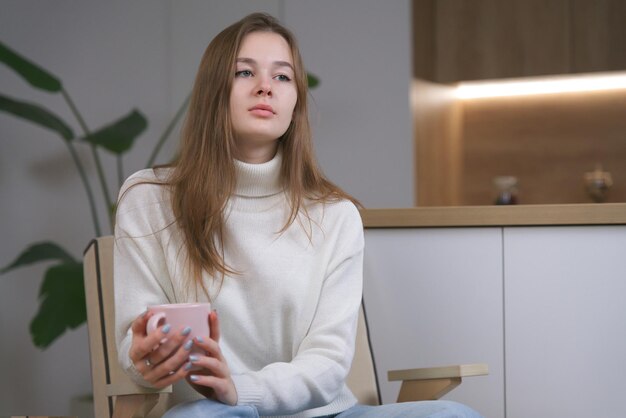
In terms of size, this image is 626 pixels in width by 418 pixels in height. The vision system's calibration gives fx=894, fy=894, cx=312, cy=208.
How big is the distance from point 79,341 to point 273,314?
7.59 ft

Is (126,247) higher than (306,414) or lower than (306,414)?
higher

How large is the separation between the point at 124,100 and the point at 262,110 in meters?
2.26

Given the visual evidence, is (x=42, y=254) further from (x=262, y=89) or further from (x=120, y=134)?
(x=262, y=89)

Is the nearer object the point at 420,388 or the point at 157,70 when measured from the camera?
the point at 420,388

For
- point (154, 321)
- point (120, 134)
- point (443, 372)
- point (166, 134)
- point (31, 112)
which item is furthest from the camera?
point (166, 134)

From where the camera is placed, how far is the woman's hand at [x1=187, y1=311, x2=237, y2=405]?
46.2 inches

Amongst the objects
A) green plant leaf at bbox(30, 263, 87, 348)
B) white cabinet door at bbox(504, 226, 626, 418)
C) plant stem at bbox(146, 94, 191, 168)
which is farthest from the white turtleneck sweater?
plant stem at bbox(146, 94, 191, 168)

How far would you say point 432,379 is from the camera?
172 centimetres

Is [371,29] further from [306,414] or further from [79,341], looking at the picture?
[306,414]

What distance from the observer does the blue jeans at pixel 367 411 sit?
3.97ft

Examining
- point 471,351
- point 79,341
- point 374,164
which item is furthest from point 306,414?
point 79,341

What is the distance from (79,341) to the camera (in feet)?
11.8

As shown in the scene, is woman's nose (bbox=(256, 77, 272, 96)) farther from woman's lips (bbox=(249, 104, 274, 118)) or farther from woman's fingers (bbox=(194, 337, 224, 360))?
woman's fingers (bbox=(194, 337, 224, 360))

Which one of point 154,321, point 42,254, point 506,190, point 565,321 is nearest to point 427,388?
point 565,321
